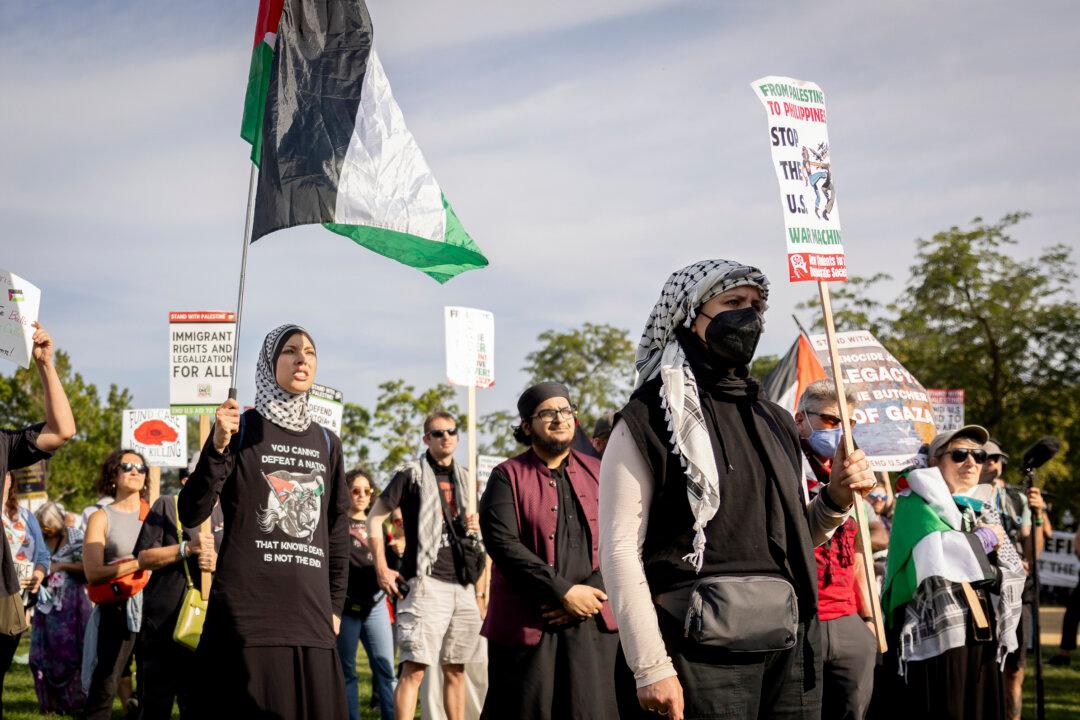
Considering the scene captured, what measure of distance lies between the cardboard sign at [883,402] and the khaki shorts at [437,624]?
3560 mm

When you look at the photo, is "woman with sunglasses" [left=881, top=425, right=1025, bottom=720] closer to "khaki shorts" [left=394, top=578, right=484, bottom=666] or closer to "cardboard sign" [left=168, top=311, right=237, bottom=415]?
"khaki shorts" [left=394, top=578, right=484, bottom=666]

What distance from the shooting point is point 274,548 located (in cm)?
547

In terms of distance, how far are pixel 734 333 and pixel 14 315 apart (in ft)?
11.3

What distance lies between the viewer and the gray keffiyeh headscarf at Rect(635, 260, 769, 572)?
3557 mm

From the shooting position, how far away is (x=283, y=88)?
601 centimetres

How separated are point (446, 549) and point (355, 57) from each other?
4.06 m

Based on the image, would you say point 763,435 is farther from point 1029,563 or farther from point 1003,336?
point 1003,336

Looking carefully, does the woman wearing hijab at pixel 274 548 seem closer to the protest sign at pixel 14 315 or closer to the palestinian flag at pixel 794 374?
the protest sign at pixel 14 315

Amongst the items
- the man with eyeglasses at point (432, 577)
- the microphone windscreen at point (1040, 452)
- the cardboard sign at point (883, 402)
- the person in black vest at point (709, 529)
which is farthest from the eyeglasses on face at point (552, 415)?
the microphone windscreen at point (1040, 452)

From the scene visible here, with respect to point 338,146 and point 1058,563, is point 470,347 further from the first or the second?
point 1058,563

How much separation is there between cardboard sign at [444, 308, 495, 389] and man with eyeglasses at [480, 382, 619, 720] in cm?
383

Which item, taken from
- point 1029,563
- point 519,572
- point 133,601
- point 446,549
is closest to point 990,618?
point 519,572

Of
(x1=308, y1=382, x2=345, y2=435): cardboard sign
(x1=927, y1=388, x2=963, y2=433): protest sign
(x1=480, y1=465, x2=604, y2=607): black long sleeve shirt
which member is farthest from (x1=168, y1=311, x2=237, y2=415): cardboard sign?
(x1=927, y1=388, x2=963, y2=433): protest sign

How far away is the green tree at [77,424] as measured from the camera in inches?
1999
